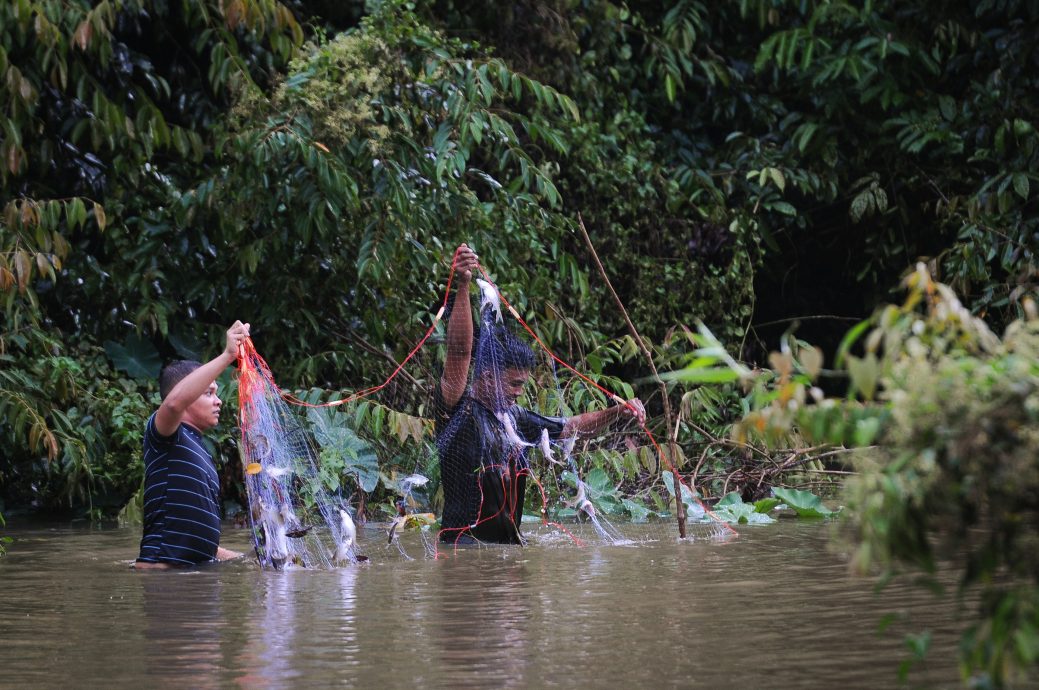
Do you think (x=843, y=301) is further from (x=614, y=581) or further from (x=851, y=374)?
(x=851, y=374)

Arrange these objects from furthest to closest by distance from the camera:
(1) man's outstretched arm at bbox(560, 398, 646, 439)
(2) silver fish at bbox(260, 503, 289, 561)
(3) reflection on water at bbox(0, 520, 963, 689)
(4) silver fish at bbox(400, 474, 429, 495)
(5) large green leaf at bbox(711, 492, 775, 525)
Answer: (5) large green leaf at bbox(711, 492, 775, 525) < (4) silver fish at bbox(400, 474, 429, 495) < (1) man's outstretched arm at bbox(560, 398, 646, 439) < (2) silver fish at bbox(260, 503, 289, 561) < (3) reflection on water at bbox(0, 520, 963, 689)

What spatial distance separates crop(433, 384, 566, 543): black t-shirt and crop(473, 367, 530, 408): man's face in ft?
0.15

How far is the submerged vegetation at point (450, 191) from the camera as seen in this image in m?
9.53

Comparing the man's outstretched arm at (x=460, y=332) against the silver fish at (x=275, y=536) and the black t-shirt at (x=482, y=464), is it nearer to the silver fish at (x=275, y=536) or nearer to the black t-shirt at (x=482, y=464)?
the black t-shirt at (x=482, y=464)

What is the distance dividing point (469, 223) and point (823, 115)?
4.33 metres

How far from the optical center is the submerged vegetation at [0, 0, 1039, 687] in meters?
9.53

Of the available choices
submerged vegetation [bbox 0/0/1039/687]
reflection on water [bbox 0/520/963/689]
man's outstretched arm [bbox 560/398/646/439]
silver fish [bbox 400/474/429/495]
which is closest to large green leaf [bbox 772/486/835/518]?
submerged vegetation [bbox 0/0/1039/687]

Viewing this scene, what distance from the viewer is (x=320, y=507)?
7.62 metres

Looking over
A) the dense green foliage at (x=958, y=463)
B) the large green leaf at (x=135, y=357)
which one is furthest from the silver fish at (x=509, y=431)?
the dense green foliage at (x=958, y=463)

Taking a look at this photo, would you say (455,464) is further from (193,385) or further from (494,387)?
(193,385)

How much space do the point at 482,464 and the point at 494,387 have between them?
1.41 ft

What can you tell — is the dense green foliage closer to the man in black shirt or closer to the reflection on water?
the reflection on water

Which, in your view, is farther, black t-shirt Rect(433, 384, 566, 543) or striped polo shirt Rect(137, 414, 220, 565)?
black t-shirt Rect(433, 384, 566, 543)

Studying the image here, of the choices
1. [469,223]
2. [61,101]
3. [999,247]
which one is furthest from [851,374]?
[999,247]
